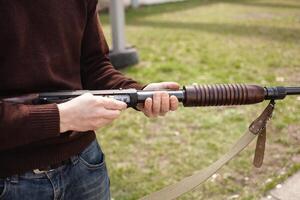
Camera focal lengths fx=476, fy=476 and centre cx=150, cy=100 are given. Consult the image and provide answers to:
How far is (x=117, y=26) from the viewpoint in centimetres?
723

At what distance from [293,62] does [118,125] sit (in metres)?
3.38

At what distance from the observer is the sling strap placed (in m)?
2.05

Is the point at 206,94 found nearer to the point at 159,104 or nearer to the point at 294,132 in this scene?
the point at 159,104

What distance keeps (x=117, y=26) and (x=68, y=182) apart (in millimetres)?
5671

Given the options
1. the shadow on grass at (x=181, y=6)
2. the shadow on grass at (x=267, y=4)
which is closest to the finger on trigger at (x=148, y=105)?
the shadow on grass at (x=181, y=6)

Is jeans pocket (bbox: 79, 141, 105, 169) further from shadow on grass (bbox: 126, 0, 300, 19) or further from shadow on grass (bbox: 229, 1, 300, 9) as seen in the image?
shadow on grass (bbox: 229, 1, 300, 9)

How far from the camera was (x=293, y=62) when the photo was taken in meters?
7.08

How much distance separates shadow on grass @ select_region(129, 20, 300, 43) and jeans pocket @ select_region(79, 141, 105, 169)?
291 inches

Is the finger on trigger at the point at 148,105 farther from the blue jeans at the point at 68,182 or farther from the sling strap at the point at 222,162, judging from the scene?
the sling strap at the point at 222,162

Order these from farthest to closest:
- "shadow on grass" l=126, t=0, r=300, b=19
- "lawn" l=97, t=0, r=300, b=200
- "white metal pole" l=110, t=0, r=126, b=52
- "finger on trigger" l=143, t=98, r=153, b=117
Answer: "shadow on grass" l=126, t=0, r=300, b=19, "white metal pole" l=110, t=0, r=126, b=52, "lawn" l=97, t=0, r=300, b=200, "finger on trigger" l=143, t=98, r=153, b=117

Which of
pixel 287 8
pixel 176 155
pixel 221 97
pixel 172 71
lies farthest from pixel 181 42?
pixel 221 97

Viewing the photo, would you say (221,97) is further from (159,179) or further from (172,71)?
(172,71)

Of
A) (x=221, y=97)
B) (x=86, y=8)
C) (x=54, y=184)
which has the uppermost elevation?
(x=86, y=8)

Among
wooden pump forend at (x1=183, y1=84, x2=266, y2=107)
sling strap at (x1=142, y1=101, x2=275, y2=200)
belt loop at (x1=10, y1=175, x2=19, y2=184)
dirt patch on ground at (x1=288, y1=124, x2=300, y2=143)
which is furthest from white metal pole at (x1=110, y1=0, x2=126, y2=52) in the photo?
belt loop at (x1=10, y1=175, x2=19, y2=184)
